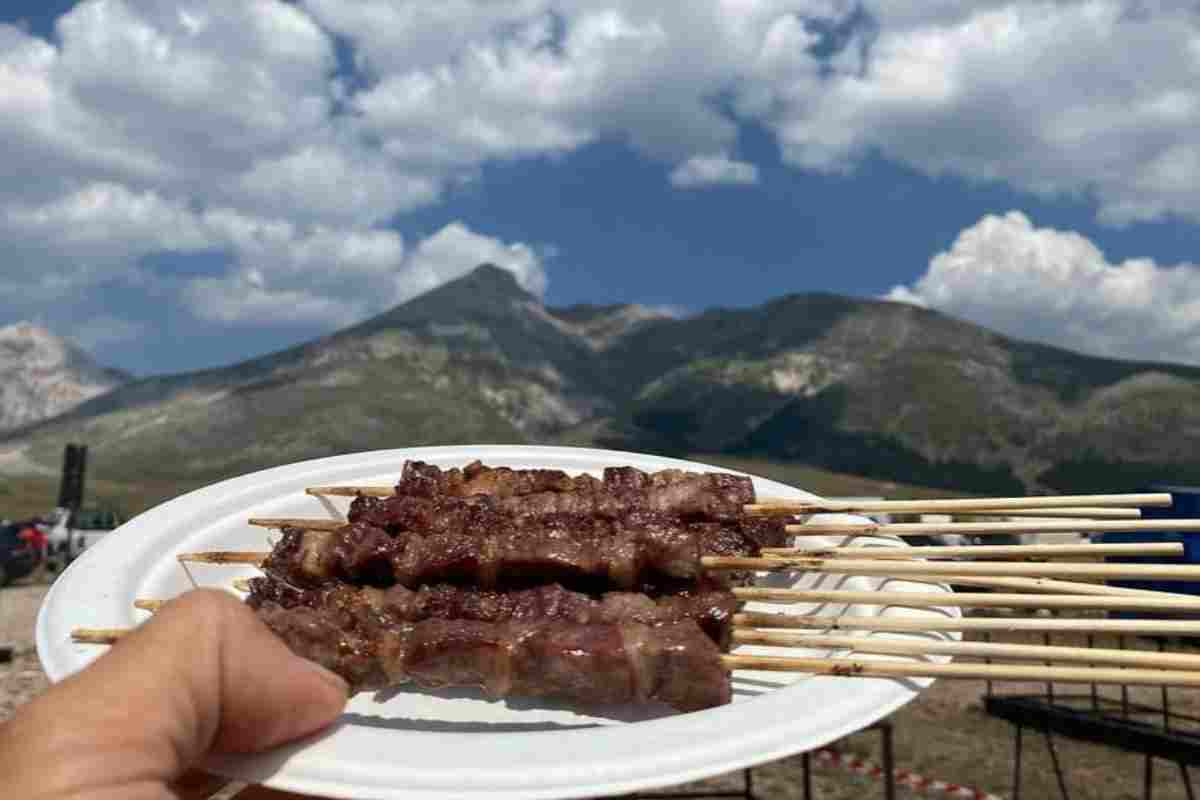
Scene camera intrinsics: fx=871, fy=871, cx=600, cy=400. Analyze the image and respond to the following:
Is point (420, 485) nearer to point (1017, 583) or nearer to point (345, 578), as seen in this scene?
point (345, 578)

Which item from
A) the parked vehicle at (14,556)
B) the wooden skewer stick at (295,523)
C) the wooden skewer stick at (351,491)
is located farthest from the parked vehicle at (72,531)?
the wooden skewer stick at (295,523)

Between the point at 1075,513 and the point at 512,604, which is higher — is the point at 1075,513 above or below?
above

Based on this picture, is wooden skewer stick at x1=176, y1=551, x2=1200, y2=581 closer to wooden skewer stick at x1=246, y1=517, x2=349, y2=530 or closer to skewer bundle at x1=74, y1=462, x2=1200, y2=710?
skewer bundle at x1=74, y1=462, x2=1200, y2=710

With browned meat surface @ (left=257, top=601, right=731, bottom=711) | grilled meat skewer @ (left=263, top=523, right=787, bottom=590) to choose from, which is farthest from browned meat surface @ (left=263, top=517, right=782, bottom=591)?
browned meat surface @ (left=257, top=601, right=731, bottom=711)

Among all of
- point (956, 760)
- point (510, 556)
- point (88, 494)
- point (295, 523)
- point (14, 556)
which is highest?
point (88, 494)

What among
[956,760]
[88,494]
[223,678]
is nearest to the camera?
[223,678]

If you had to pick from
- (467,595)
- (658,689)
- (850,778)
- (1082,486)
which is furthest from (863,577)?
(1082,486)

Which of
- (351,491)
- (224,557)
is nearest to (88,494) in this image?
(351,491)

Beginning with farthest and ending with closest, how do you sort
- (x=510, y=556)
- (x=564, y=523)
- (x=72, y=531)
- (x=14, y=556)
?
(x=72, y=531), (x=14, y=556), (x=564, y=523), (x=510, y=556)

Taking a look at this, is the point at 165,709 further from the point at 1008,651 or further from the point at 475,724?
the point at 1008,651
